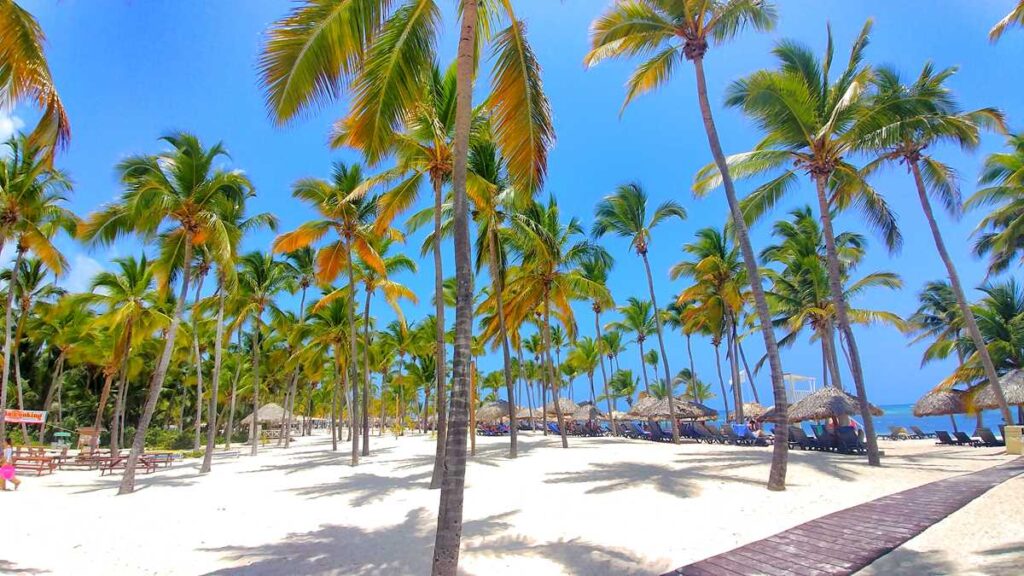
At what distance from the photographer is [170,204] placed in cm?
1299

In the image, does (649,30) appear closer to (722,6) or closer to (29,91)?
(722,6)

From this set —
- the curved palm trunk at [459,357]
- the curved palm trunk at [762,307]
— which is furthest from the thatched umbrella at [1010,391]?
the curved palm trunk at [459,357]

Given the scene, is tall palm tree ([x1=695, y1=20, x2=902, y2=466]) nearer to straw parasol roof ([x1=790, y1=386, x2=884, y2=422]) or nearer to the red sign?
straw parasol roof ([x1=790, y1=386, x2=884, y2=422])

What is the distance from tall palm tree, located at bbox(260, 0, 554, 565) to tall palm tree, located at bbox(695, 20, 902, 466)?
778 centimetres

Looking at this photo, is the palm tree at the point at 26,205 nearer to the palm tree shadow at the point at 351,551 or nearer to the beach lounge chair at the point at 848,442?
the palm tree shadow at the point at 351,551

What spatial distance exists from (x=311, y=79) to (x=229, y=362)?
4025 cm

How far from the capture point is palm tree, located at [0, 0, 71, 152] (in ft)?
17.8

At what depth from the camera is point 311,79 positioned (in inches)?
242

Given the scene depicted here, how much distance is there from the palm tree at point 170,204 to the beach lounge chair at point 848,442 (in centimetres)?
1854

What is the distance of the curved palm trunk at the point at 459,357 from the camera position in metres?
4.52

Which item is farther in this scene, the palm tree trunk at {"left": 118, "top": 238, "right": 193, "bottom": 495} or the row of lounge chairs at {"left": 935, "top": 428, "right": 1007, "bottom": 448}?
the row of lounge chairs at {"left": 935, "top": 428, "right": 1007, "bottom": 448}

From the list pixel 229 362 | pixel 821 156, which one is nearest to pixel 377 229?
pixel 821 156

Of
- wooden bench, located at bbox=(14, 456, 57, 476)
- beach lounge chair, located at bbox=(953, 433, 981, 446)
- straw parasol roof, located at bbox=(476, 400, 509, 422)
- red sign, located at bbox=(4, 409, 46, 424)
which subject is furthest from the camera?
straw parasol roof, located at bbox=(476, 400, 509, 422)

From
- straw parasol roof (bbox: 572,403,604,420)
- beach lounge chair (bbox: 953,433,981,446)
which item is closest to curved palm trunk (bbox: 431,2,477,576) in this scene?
beach lounge chair (bbox: 953,433,981,446)
